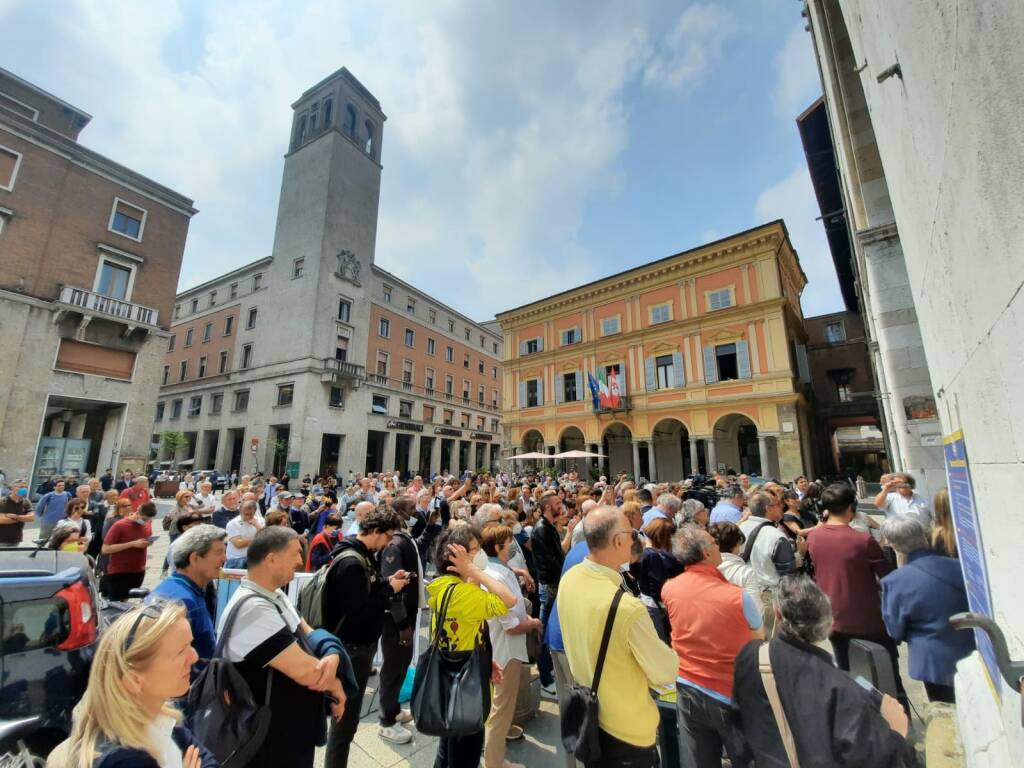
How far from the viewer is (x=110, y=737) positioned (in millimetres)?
1202

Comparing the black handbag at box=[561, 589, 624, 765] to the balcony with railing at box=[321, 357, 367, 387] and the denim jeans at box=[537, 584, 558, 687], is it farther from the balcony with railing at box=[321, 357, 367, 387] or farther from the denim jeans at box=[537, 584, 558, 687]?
the balcony with railing at box=[321, 357, 367, 387]

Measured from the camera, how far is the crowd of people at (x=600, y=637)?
165 cm

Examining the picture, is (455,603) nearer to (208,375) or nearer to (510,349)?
(510,349)

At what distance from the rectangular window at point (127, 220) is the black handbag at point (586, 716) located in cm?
2669

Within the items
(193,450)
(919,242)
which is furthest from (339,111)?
(919,242)

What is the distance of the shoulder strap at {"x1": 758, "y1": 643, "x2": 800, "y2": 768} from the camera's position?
5.95 ft

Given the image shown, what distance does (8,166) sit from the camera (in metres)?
16.8

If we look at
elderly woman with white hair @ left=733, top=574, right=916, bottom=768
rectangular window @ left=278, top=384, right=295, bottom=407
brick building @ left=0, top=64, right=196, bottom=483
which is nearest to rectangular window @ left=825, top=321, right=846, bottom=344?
elderly woman with white hair @ left=733, top=574, right=916, bottom=768

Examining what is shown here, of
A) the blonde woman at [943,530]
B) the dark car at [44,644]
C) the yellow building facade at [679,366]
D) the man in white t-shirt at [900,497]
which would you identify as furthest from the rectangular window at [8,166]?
the man in white t-shirt at [900,497]

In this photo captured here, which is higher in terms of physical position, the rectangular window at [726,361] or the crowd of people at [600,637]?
the rectangular window at [726,361]

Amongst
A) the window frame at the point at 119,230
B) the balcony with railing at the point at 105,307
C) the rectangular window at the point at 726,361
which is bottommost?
the rectangular window at the point at 726,361

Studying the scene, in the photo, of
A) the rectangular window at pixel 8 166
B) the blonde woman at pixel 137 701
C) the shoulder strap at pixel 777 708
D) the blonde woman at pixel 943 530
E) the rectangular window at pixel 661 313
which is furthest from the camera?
the rectangular window at pixel 661 313

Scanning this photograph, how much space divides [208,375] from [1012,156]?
126ft

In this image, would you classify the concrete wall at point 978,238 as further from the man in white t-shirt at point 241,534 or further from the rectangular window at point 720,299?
the rectangular window at point 720,299
